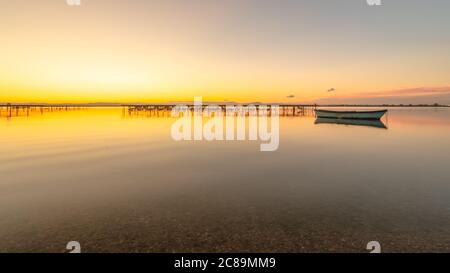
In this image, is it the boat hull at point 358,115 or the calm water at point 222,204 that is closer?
the calm water at point 222,204

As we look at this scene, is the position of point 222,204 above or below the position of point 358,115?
below

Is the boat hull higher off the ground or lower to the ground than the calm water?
higher

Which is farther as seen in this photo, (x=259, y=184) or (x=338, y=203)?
(x=259, y=184)

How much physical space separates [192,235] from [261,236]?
5.92 ft

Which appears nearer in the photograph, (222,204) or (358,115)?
(222,204)

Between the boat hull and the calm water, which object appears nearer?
the calm water

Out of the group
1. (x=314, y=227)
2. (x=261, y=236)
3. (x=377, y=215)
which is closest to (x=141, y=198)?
(x=261, y=236)

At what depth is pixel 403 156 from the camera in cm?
1802

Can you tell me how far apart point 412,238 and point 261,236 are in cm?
383

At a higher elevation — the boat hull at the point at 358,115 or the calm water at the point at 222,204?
the boat hull at the point at 358,115

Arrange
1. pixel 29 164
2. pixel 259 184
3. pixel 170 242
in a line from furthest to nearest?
1. pixel 29 164
2. pixel 259 184
3. pixel 170 242
